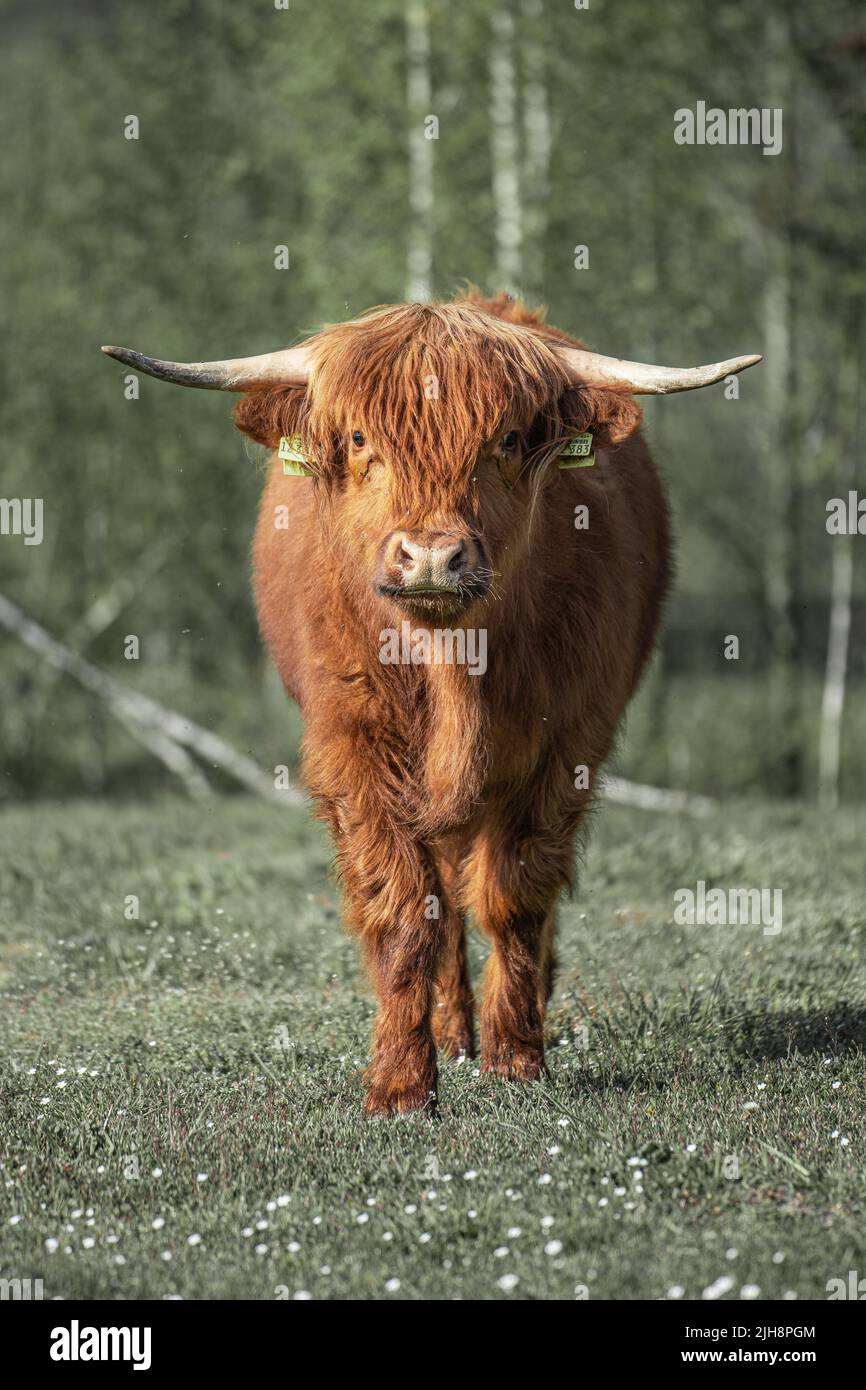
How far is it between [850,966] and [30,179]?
1433cm

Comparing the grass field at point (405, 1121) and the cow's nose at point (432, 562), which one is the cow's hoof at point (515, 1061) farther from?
the cow's nose at point (432, 562)

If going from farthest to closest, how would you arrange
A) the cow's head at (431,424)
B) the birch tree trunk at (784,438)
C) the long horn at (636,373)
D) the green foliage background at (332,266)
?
the birch tree trunk at (784,438), the green foliage background at (332,266), the long horn at (636,373), the cow's head at (431,424)

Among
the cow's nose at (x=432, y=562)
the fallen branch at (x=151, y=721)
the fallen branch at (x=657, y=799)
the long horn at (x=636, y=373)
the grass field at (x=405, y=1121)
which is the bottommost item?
the grass field at (x=405, y=1121)

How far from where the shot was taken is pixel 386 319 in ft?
15.6

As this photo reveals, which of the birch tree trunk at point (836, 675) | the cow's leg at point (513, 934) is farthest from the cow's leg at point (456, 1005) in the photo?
the birch tree trunk at point (836, 675)

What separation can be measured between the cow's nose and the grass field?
1457 mm

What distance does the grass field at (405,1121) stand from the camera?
12.1 ft

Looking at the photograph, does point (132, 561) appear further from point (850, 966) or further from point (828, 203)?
point (850, 966)

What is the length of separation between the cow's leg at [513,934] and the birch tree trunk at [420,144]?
9209mm

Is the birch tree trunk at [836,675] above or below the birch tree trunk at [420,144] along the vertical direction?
below

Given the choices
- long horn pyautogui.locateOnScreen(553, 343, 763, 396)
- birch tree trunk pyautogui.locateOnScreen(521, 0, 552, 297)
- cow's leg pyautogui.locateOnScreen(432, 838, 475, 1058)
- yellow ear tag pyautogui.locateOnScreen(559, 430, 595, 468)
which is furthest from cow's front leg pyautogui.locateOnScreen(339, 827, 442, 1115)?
birch tree trunk pyautogui.locateOnScreen(521, 0, 552, 297)

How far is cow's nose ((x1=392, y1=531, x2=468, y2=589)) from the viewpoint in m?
4.15

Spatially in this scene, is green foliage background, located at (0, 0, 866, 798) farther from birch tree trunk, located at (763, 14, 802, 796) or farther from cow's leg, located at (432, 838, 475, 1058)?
cow's leg, located at (432, 838, 475, 1058)
